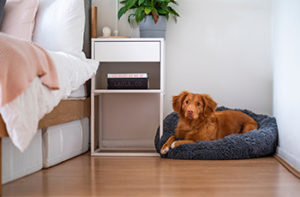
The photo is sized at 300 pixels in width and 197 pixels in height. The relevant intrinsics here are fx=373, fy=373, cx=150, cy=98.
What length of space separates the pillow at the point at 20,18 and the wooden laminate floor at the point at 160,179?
0.87 meters

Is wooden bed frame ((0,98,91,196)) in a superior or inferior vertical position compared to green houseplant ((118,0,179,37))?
inferior

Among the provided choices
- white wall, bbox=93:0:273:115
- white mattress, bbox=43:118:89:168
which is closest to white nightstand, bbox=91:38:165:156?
white wall, bbox=93:0:273:115

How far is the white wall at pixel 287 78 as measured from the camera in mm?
1995

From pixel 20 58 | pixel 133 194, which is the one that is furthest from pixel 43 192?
pixel 20 58

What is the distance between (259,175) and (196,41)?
1398mm

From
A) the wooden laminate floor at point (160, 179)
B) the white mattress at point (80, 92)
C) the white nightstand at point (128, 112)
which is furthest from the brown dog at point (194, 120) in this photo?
the white mattress at point (80, 92)

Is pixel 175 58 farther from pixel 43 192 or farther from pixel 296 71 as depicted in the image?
pixel 43 192

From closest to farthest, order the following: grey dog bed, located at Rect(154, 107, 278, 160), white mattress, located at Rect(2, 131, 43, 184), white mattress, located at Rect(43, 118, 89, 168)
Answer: white mattress, located at Rect(2, 131, 43, 184) → white mattress, located at Rect(43, 118, 89, 168) → grey dog bed, located at Rect(154, 107, 278, 160)

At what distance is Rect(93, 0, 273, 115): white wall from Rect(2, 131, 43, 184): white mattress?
1.23m

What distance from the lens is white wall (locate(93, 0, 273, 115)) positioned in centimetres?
293

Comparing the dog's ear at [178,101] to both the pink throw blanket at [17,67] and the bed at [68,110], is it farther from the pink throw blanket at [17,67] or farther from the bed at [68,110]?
the pink throw blanket at [17,67]

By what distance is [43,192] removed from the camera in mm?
1526

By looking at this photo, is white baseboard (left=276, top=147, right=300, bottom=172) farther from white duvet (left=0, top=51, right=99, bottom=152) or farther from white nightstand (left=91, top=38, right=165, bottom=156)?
white duvet (left=0, top=51, right=99, bottom=152)

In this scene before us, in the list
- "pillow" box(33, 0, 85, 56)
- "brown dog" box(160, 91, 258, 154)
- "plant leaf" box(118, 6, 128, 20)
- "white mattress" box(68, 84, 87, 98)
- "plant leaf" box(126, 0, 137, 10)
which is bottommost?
"brown dog" box(160, 91, 258, 154)
